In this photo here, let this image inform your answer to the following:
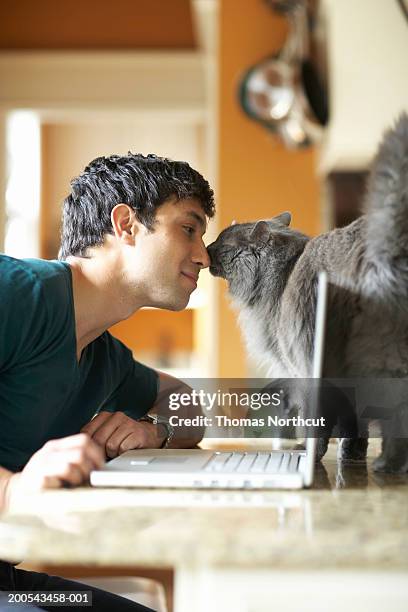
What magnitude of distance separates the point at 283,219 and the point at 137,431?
1.15 ft

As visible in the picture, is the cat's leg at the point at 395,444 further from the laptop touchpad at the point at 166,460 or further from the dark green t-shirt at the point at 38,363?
the dark green t-shirt at the point at 38,363

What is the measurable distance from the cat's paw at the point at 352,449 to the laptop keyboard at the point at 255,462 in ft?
0.24

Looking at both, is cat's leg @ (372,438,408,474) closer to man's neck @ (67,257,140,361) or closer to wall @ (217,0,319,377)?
wall @ (217,0,319,377)

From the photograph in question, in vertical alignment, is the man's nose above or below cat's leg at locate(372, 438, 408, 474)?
above

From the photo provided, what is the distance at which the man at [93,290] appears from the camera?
3.05ft

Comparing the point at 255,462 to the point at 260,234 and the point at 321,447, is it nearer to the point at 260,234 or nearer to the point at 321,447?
the point at 321,447

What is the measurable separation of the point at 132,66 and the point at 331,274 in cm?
187

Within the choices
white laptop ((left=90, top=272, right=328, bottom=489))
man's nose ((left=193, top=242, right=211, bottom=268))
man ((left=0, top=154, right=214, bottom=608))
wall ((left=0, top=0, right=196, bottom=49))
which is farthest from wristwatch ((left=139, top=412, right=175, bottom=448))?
wall ((left=0, top=0, right=196, bottom=49))

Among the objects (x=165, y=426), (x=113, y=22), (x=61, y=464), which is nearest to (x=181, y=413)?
(x=165, y=426)

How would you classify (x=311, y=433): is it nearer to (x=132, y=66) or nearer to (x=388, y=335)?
(x=388, y=335)

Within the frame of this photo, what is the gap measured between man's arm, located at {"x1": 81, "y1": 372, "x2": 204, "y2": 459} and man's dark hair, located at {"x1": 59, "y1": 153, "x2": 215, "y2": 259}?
0.75 feet

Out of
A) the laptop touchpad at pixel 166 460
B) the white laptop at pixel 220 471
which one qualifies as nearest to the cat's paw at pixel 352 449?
the white laptop at pixel 220 471

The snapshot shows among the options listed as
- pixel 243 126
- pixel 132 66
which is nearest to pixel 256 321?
pixel 132 66

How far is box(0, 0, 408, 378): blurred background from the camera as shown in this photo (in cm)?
114
